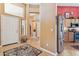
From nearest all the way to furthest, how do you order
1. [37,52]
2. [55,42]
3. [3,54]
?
[3,54] → [37,52] → [55,42]

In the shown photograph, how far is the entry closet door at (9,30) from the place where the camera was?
12.4 feet

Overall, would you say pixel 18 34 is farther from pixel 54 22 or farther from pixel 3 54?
pixel 54 22

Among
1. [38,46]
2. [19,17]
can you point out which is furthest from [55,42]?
[19,17]

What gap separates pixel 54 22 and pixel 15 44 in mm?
1177

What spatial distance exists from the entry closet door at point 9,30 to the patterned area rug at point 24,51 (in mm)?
237

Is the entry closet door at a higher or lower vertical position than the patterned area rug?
higher

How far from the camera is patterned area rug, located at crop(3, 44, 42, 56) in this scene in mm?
3740

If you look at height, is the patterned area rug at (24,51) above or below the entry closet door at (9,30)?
below

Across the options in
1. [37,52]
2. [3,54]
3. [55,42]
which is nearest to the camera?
[3,54]

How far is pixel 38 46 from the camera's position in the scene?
4297 mm

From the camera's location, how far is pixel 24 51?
388cm

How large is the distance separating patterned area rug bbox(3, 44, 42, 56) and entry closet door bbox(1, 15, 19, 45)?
9.3 inches

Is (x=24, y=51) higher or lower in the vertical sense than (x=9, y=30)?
lower

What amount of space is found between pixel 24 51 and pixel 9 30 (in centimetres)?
64
